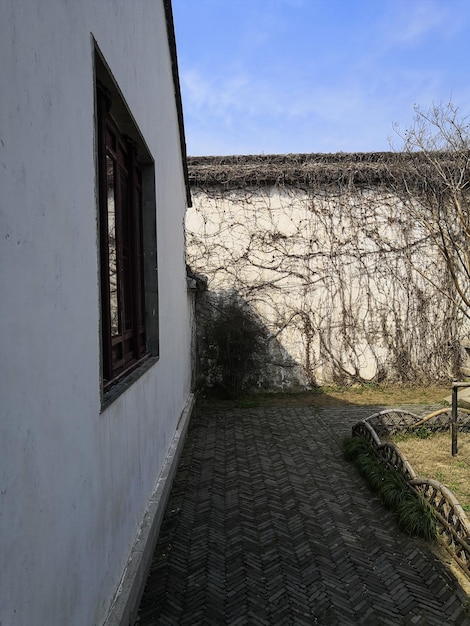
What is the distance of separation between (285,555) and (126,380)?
6.22ft

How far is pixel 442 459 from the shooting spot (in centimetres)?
548

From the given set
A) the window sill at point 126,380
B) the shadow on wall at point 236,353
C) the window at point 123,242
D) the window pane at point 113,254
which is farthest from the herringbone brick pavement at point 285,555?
the shadow on wall at point 236,353

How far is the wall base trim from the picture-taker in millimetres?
2426

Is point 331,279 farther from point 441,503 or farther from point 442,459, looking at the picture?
point 441,503

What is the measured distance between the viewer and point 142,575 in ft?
9.90

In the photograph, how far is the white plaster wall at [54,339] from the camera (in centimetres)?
126

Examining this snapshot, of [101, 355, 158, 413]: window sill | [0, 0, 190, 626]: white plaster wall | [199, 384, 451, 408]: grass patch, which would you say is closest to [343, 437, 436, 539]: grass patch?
[0, 0, 190, 626]: white plaster wall

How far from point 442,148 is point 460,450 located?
18.5ft

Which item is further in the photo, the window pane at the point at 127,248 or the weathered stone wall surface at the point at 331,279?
the weathered stone wall surface at the point at 331,279

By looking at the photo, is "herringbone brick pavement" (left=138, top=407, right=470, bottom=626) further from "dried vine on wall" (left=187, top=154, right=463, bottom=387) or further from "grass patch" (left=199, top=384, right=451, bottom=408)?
"dried vine on wall" (left=187, top=154, right=463, bottom=387)

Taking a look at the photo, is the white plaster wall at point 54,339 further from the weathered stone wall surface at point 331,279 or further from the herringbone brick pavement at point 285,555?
the weathered stone wall surface at point 331,279

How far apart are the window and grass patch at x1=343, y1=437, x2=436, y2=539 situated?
2.61 meters

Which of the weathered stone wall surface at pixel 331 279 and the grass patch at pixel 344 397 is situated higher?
the weathered stone wall surface at pixel 331 279

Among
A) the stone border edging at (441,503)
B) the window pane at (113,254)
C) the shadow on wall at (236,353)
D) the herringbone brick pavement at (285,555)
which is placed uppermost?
the window pane at (113,254)
